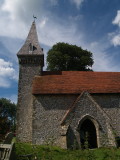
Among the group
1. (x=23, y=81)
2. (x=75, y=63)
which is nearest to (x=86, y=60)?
(x=75, y=63)

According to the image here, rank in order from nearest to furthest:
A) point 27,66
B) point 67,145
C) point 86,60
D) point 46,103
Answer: point 67,145 → point 46,103 → point 27,66 → point 86,60

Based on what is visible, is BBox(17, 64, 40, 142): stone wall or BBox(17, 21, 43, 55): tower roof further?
BBox(17, 21, 43, 55): tower roof

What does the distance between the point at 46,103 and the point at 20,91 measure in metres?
3.59

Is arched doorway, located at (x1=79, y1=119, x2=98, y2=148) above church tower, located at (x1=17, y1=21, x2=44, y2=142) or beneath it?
beneath

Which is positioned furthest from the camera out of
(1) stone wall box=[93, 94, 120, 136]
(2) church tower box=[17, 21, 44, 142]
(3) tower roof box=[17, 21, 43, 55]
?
(3) tower roof box=[17, 21, 43, 55]

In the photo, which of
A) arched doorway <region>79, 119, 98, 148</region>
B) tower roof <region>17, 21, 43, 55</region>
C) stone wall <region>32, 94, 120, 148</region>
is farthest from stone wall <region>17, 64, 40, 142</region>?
arched doorway <region>79, 119, 98, 148</region>

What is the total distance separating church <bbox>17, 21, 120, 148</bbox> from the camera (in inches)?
680

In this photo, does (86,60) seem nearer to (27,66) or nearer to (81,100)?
(27,66)

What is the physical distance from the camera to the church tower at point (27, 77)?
19.9 metres

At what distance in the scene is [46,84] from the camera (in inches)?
821

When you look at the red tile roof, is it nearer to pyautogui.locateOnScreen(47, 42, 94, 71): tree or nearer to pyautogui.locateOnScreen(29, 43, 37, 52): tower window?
pyautogui.locateOnScreen(29, 43, 37, 52): tower window

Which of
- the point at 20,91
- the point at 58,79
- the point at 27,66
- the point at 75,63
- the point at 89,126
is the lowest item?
the point at 89,126

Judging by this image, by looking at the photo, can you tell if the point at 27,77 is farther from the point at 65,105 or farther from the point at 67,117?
the point at 67,117

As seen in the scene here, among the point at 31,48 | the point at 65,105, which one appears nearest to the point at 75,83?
the point at 65,105
